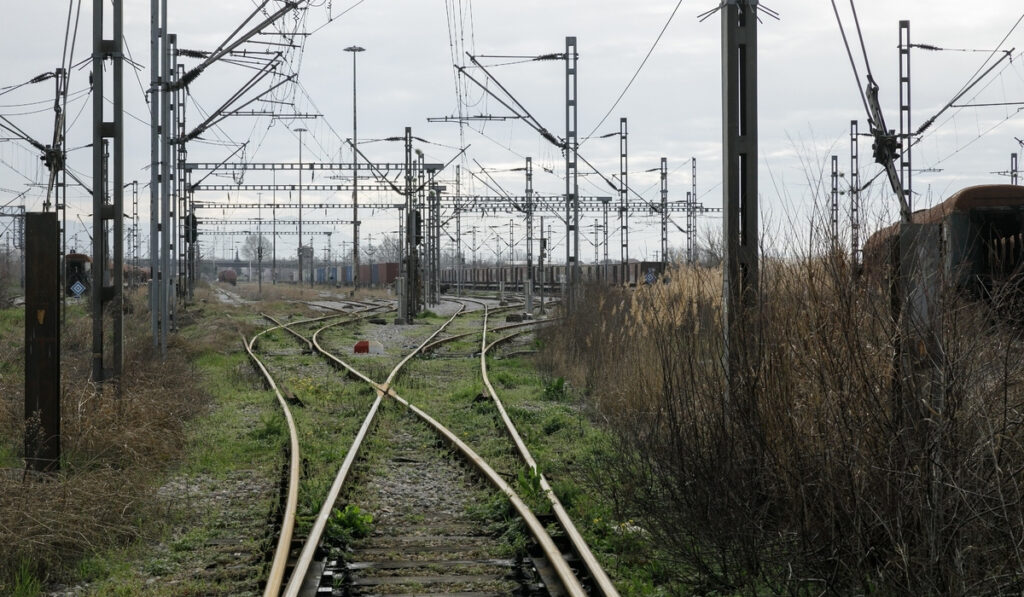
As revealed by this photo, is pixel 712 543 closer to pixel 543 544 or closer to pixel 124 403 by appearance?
pixel 543 544

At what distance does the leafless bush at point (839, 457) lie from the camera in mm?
5004

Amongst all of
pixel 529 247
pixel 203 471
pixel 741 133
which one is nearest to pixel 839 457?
pixel 741 133

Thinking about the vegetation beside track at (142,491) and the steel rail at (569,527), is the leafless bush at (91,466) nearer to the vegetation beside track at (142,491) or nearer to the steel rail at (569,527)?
the vegetation beside track at (142,491)

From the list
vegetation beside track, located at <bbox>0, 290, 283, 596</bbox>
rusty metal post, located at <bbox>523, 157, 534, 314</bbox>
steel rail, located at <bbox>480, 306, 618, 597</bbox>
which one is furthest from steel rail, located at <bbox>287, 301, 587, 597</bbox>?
rusty metal post, located at <bbox>523, 157, 534, 314</bbox>

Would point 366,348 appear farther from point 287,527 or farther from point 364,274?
point 364,274

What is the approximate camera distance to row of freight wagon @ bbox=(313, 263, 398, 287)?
87037 millimetres

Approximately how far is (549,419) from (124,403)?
4930mm

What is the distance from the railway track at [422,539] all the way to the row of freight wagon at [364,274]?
70319 mm

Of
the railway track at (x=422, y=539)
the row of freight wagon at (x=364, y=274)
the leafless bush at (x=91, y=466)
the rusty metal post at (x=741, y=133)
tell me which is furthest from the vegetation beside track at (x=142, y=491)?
the row of freight wagon at (x=364, y=274)

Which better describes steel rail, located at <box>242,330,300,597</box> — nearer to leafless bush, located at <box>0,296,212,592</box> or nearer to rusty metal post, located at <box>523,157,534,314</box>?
leafless bush, located at <box>0,296,212,592</box>

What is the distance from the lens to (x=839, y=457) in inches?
222

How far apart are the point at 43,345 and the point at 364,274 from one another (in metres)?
98.9

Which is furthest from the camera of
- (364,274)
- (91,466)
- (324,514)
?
(364,274)

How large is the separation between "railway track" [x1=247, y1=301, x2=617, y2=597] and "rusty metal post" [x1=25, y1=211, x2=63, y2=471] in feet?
6.63
